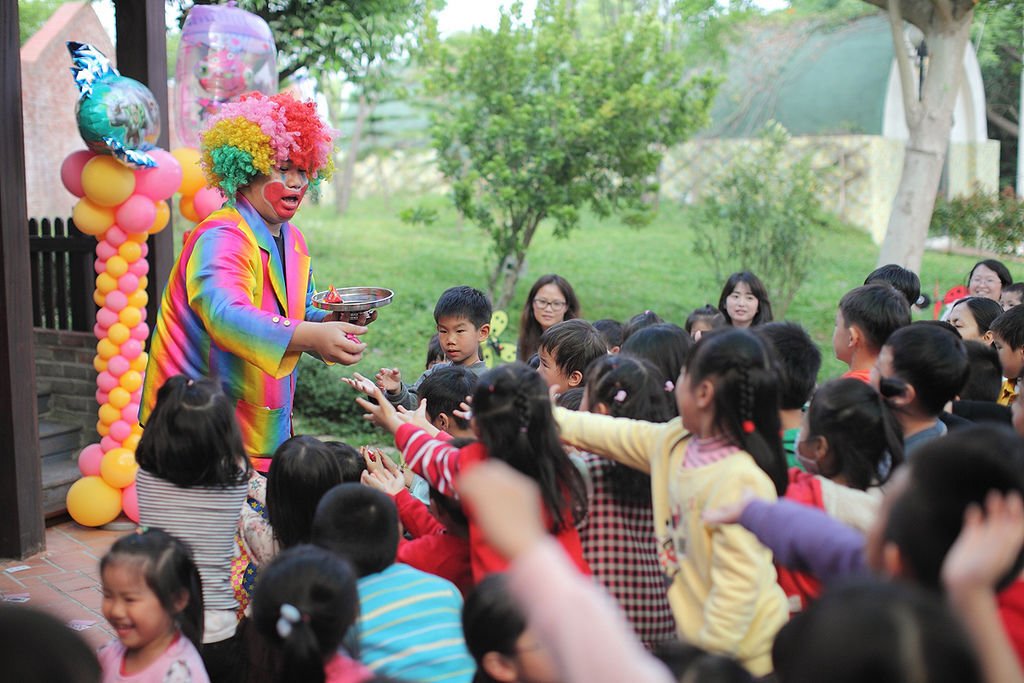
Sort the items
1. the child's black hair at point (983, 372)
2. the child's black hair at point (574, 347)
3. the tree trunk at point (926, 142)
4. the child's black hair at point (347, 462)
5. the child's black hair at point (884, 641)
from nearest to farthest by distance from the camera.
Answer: the child's black hair at point (884, 641), the child's black hair at point (347, 462), the child's black hair at point (983, 372), the child's black hair at point (574, 347), the tree trunk at point (926, 142)

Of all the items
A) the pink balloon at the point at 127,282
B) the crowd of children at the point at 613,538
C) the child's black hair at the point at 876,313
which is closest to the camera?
the crowd of children at the point at 613,538

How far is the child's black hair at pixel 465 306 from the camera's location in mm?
4715

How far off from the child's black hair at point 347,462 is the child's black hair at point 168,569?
64cm

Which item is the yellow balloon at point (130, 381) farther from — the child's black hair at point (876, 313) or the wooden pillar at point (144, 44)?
the child's black hair at point (876, 313)

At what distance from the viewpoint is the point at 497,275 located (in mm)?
11047

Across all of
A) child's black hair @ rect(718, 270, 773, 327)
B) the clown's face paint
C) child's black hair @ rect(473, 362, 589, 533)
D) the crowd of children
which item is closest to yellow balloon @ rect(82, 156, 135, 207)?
the clown's face paint

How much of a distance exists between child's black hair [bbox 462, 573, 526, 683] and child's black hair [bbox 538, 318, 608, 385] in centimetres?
202

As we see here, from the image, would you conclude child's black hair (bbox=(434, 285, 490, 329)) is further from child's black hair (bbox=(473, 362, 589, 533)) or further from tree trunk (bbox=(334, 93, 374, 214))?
tree trunk (bbox=(334, 93, 374, 214))

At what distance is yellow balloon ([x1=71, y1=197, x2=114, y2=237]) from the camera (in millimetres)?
5488

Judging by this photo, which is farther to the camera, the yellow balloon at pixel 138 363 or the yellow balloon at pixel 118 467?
the yellow balloon at pixel 138 363

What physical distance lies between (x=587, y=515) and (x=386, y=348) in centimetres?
756

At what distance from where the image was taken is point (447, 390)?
3.81 metres

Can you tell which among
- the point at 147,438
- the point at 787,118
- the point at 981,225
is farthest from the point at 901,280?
the point at 787,118

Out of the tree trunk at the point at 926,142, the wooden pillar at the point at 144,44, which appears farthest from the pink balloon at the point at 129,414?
the tree trunk at the point at 926,142
